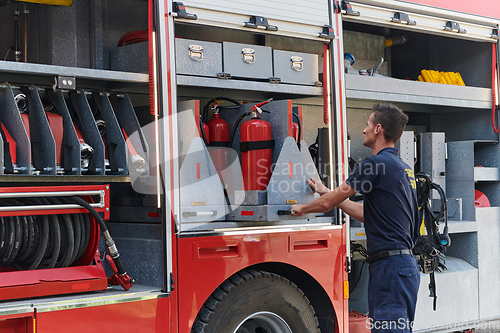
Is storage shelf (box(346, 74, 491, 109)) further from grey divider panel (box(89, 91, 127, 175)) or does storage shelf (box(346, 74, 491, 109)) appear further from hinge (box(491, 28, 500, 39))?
grey divider panel (box(89, 91, 127, 175))

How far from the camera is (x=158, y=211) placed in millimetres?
3525

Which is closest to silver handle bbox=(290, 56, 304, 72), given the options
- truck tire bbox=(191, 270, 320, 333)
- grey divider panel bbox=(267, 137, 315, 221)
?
grey divider panel bbox=(267, 137, 315, 221)

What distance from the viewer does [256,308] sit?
3.89m

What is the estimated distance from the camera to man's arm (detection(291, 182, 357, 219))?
141 inches

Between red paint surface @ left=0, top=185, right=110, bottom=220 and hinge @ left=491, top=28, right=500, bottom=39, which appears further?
hinge @ left=491, top=28, right=500, bottom=39

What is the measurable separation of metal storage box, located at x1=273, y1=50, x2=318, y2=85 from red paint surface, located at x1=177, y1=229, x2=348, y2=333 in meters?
1.12

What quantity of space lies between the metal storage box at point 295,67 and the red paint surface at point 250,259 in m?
1.12

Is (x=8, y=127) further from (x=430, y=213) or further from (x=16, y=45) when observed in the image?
(x=430, y=213)

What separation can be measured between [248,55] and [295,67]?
43cm

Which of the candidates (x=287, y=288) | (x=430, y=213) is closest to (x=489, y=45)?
(x=430, y=213)

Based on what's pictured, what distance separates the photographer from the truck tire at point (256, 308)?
145 inches

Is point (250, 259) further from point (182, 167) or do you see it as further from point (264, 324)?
point (182, 167)

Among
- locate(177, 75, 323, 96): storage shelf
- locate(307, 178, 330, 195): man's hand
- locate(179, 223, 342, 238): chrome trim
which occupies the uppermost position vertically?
locate(177, 75, 323, 96): storage shelf

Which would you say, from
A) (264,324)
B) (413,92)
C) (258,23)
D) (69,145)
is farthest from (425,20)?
(69,145)
